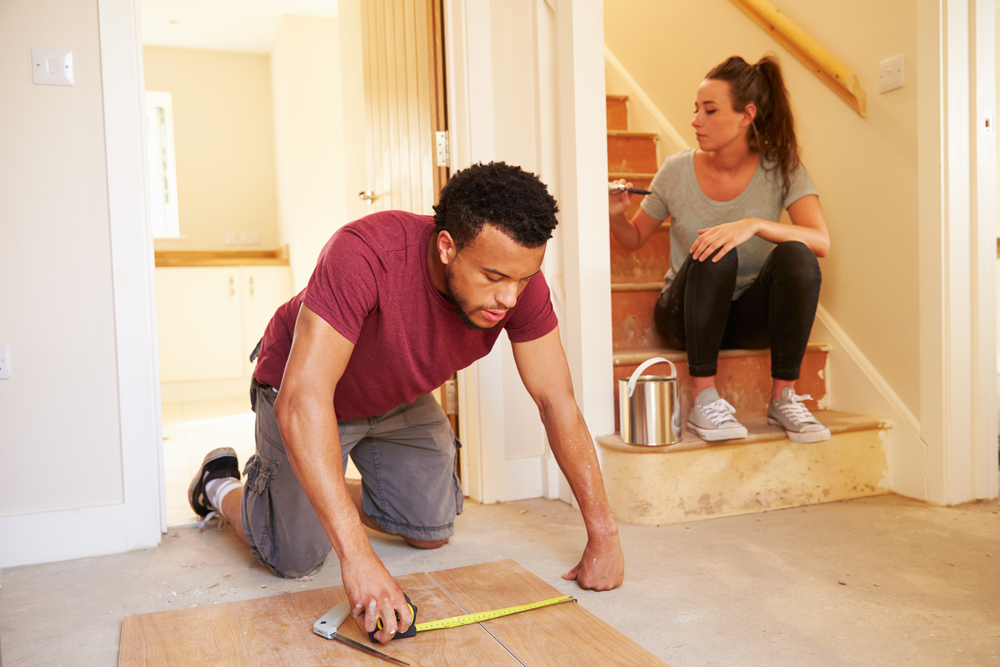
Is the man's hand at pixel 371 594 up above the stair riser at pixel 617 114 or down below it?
below

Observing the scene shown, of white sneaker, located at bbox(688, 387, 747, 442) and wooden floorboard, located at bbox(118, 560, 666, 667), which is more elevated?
white sneaker, located at bbox(688, 387, 747, 442)

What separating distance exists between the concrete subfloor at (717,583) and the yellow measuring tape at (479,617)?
0.37 ft

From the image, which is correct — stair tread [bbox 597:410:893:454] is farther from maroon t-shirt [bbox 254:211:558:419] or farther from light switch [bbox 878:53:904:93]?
light switch [bbox 878:53:904:93]

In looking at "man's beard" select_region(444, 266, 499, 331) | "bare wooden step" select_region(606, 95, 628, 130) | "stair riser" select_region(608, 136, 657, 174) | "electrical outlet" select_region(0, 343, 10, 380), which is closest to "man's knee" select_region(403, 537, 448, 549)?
"man's beard" select_region(444, 266, 499, 331)

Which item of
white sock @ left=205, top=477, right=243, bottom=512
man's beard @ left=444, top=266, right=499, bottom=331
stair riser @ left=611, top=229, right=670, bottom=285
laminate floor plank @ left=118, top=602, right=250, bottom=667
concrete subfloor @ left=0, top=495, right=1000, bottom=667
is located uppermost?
stair riser @ left=611, top=229, right=670, bottom=285

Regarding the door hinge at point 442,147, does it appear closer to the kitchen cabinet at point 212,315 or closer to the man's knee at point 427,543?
the man's knee at point 427,543

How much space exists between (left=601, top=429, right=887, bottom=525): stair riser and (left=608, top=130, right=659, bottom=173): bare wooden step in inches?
60.2

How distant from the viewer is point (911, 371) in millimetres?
2197

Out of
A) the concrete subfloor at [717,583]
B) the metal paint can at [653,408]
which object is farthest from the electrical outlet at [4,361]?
the metal paint can at [653,408]

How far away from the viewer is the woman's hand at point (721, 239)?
6.50 feet

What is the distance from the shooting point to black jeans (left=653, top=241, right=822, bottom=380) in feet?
6.61

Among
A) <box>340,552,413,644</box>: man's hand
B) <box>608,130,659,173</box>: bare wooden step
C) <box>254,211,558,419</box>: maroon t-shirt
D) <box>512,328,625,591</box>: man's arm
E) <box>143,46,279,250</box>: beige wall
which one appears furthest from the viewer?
<box>143,46,279,250</box>: beige wall

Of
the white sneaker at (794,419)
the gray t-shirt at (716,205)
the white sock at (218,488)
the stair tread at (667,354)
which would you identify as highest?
the gray t-shirt at (716,205)

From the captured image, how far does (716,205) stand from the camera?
2281 mm
